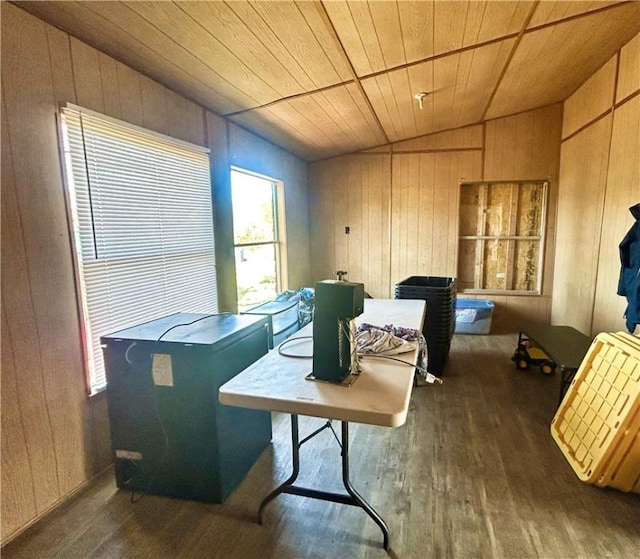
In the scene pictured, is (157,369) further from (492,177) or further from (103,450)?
(492,177)

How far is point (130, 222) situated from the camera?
2230 millimetres

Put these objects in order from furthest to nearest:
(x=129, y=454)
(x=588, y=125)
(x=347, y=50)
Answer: (x=588, y=125) → (x=347, y=50) → (x=129, y=454)

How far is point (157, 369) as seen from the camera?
1.85 metres

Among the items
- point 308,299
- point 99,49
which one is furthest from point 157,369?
point 308,299

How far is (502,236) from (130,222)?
4543 millimetres

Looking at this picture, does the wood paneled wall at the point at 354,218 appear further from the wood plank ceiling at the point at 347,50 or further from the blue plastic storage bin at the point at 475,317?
the wood plank ceiling at the point at 347,50

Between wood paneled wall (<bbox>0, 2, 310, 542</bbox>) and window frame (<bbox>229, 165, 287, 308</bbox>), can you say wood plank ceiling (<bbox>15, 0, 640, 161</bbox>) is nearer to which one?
wood paneled wall (<bbox>0, 2, 310, 542</bbox>)

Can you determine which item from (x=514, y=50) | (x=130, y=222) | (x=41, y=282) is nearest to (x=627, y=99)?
(x=514, y=50)

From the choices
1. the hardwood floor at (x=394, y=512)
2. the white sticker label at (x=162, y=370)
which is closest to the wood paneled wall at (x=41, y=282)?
the hardwood floor at (x=394, y=512)

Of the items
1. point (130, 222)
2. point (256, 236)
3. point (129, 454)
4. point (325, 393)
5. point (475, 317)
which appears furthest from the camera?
point (475, 317)

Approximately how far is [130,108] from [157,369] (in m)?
1.55

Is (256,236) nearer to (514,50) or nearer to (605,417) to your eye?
(514,50)

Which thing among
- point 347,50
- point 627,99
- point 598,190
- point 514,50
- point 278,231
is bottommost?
point 278,231

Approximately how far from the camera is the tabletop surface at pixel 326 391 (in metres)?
1.21
